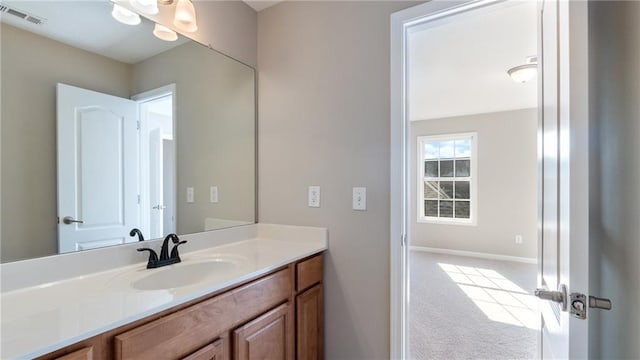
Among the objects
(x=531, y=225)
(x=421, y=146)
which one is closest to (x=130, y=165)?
(x=421, y=146)

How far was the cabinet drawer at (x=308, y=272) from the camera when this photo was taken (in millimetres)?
1454

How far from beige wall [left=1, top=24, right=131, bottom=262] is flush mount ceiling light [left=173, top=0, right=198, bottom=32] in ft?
1.67

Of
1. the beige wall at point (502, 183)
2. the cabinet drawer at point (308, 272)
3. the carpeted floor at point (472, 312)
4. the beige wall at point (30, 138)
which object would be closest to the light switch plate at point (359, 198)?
the cabinet drawer at point (308, 272)

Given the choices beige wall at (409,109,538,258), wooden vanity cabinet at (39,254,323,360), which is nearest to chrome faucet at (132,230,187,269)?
wooden vanity cabinet at (39,254,323,360)

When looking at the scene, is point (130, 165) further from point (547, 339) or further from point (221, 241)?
point (547, 339)

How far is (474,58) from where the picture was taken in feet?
8.86

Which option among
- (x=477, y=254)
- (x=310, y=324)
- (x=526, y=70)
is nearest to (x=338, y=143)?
(x=310, y=324)

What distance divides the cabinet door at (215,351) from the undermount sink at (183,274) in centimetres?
28

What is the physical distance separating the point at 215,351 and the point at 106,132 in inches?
40.2

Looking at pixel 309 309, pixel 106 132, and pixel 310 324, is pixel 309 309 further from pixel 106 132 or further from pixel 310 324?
pixel 106 132

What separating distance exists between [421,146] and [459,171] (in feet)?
2.65

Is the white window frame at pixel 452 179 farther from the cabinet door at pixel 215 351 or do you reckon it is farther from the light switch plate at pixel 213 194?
the cabinet door at pixel 215 351

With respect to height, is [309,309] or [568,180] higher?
[568,180]

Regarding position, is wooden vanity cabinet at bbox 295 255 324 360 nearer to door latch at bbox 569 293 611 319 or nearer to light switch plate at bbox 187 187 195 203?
light switch plate at bbox 187 187 195 203
